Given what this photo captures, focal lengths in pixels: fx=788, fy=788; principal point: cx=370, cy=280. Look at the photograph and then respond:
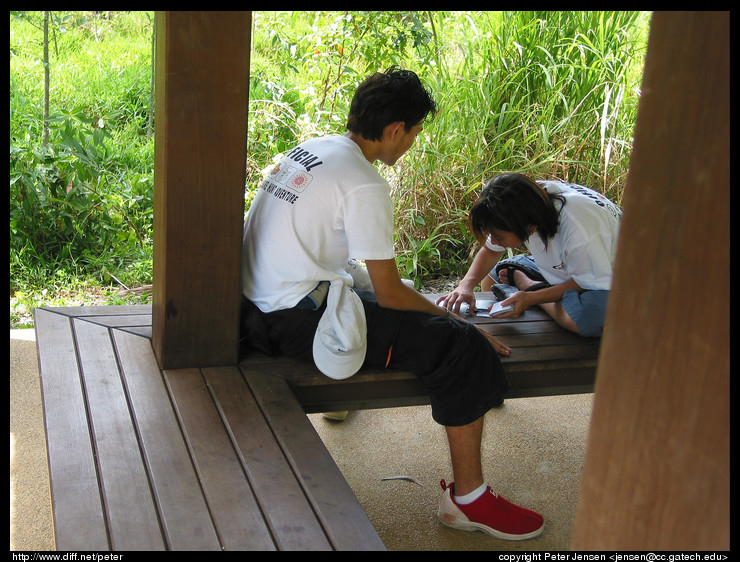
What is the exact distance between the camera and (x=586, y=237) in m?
2.76

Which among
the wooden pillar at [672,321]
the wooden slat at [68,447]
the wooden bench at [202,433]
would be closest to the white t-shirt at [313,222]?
the wooden bench at [202,433]

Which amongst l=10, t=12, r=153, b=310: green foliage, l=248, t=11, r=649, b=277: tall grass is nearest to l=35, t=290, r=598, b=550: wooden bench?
l=10, t=12, r=153, b=310: green foliage

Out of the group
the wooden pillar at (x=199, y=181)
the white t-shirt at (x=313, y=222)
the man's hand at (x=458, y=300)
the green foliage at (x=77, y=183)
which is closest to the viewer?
the wooden pillar at (x=199, y=181)

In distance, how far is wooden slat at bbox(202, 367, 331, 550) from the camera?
1.75 m

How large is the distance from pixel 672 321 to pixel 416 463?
1.89 meters

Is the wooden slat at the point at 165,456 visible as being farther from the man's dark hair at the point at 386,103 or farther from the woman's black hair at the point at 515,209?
the woman's black hair at the point at 515,209

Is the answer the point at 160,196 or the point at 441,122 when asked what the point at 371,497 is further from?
the point at 441,122

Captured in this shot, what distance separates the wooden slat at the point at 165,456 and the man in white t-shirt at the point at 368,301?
15.7 inches

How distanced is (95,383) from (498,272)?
5.79 ft

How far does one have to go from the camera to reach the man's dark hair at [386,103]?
2479 mm

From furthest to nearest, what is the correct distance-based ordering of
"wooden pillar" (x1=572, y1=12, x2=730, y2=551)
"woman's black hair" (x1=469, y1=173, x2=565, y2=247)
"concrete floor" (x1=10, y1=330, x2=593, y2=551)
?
"woman's black hair" (x1=469, y1=173, x2=565, y2=247) → "concrete floor" (x1=10, y1=330, x2=593, y2=551) → "wooden pillar" (x1=572, y1=12, x2=730, y2=551)

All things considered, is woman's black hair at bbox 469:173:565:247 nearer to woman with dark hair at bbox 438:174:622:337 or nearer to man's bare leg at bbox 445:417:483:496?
woman with dark hair at bbox 438:174:622:337

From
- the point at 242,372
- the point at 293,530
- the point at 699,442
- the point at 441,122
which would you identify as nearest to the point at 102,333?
the point at 242,372

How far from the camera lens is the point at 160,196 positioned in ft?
7.81
